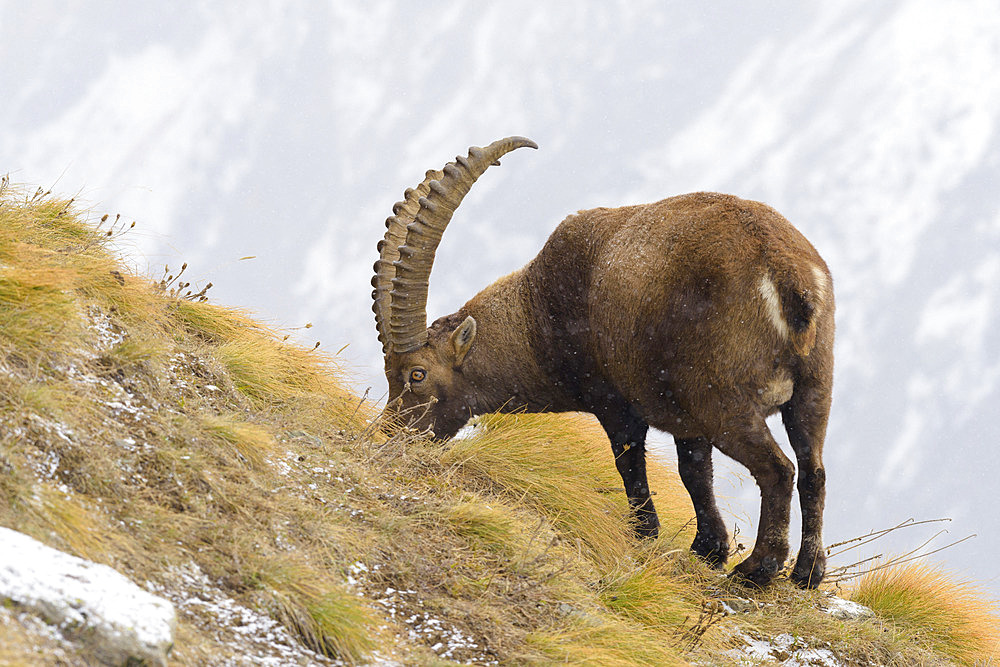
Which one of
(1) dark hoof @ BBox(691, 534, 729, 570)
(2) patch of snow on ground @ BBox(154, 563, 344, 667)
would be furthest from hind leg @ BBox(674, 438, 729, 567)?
(2) patch of snow on ground @ BBox(154, 563, 344, 667)

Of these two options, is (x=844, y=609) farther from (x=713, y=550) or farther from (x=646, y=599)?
(x=646, y=599)

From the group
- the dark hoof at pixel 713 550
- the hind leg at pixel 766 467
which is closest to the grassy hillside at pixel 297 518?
the dark hoof at pixel 713 550

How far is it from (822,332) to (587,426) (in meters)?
3.11

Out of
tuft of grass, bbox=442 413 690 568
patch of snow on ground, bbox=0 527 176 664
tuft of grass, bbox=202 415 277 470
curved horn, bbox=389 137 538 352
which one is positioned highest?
curved horn, bbox=389 137 538 352

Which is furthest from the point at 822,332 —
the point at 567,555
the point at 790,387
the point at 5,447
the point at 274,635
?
the point at 5,447

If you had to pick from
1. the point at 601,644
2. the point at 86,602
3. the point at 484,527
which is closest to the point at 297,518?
the point at 484,527

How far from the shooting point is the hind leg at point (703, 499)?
22.5 ft

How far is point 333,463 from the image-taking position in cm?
533

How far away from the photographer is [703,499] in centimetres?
691

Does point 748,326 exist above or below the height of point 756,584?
above

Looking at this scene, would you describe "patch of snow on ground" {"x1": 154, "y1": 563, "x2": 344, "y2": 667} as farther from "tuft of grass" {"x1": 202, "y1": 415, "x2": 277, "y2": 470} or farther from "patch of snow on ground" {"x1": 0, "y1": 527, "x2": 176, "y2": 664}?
"tuft of grass" {"x1": 202, "y1": 415, "x2": 277, "y2": 470}

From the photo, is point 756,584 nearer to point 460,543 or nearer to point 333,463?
point 460,543

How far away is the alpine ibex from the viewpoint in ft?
19.0

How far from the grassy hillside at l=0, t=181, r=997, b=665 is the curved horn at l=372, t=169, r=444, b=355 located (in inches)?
26.5
